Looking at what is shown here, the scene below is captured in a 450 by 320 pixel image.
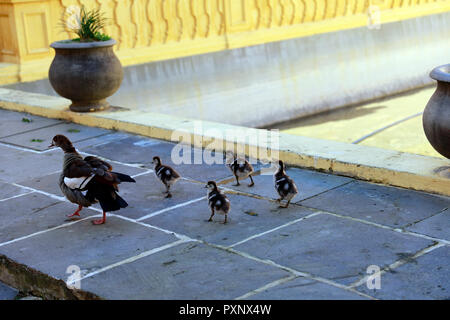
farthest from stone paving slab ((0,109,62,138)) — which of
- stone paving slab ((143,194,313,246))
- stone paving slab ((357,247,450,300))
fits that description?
stone paving slab ((357,247,450,300))

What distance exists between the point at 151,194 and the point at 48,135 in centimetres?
283

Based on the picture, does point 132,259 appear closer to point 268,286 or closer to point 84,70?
point 268,286

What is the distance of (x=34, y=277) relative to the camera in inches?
196

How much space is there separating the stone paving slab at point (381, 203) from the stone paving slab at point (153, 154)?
4.10 feet

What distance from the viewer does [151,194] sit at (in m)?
6.58

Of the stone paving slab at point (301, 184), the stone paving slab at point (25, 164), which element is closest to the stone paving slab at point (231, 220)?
the stone paving slab at point (301, 184)

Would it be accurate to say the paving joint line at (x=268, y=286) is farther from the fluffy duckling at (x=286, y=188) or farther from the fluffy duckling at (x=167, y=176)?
Result: the fluffy duckling at (x=167, y=176)

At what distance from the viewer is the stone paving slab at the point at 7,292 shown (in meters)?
5.06

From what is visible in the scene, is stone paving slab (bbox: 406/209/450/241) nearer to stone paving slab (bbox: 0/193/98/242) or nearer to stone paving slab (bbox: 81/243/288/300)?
stone paving slab (bbox: 81/243/288/300)

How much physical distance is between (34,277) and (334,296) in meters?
2.08

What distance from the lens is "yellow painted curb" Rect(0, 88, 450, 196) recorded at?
6336 millimetres

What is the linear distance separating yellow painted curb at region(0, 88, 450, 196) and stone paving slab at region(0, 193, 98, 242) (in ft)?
6.69

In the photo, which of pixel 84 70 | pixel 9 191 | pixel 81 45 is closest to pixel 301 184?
pixel 9 191
